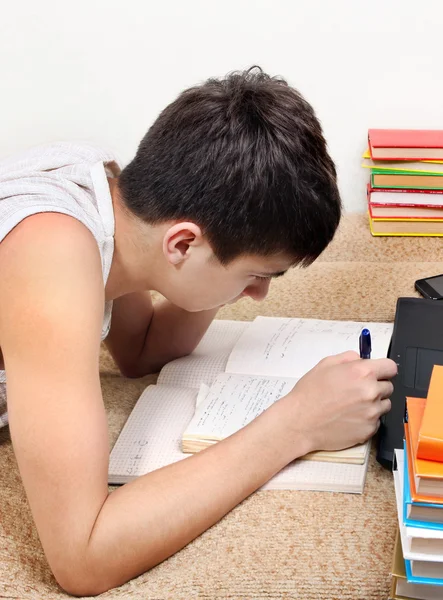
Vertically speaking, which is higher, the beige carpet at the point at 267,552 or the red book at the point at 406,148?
the red book at the point at 406,148

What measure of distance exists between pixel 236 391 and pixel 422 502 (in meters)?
0.49

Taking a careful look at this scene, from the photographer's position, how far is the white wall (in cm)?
171

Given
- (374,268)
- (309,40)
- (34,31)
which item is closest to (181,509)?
(374,268)

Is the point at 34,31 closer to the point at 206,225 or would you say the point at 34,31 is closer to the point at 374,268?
the point at 374,268

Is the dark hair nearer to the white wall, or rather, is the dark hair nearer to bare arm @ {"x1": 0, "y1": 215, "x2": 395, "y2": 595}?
bare arm @ {"x1": 0, "y1": 215, "x2": 395, "y2": 595}

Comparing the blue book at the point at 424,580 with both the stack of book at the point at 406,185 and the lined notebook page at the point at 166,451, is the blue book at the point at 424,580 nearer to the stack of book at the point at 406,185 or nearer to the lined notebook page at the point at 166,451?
the lined notebook page at the point at 166,451

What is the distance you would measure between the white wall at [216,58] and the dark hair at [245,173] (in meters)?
0.84

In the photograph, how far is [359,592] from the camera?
0.70 meters

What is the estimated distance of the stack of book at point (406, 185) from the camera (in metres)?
1.57

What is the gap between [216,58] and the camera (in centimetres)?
178

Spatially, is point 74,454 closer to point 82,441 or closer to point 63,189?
point 82,441

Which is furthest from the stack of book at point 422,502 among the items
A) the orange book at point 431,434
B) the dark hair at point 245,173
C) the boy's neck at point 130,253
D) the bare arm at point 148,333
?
the bare arm at point 148,333

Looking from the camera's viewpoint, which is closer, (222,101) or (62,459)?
(62,459)

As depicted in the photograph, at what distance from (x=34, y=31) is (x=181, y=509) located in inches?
53.5
